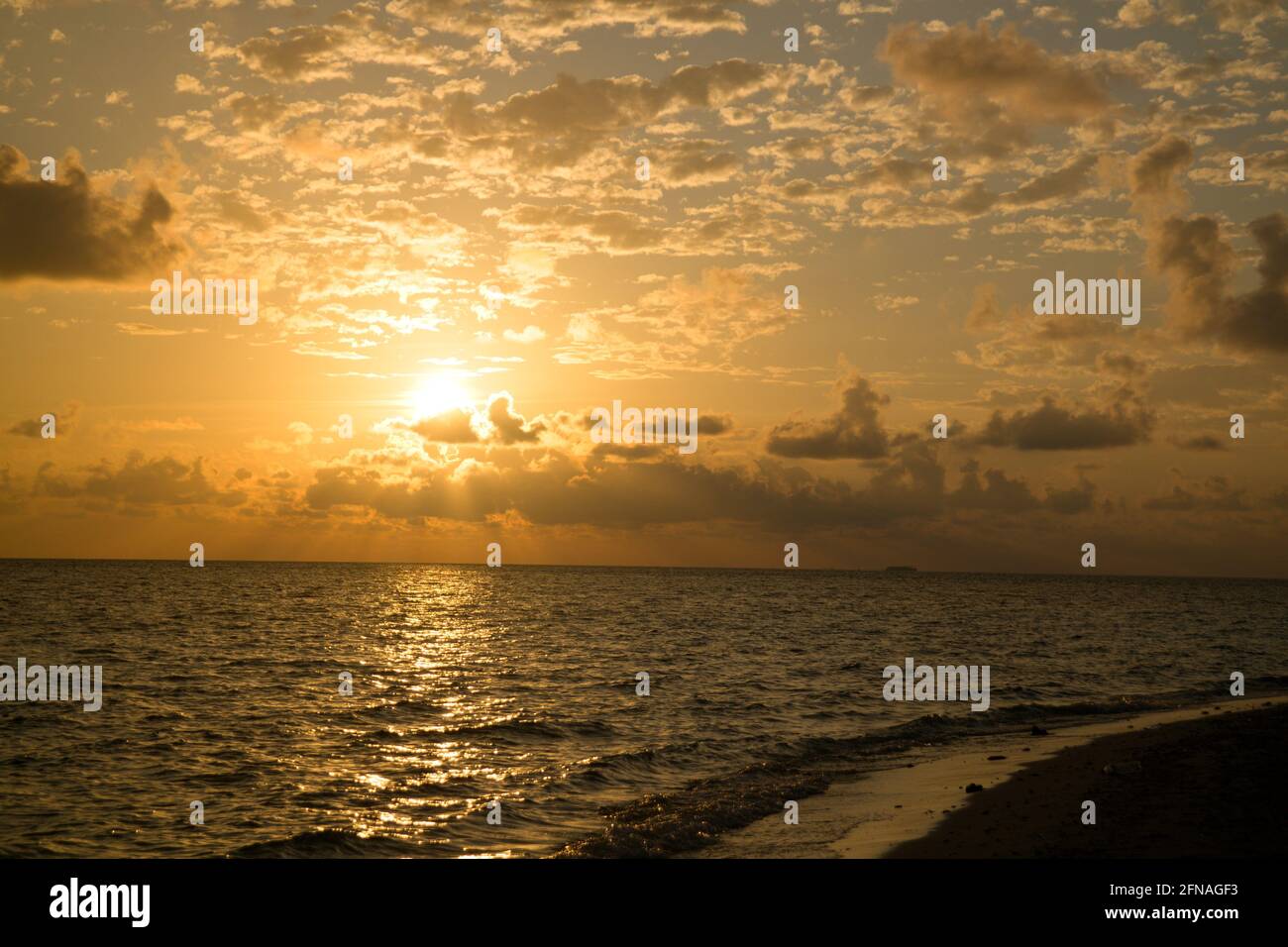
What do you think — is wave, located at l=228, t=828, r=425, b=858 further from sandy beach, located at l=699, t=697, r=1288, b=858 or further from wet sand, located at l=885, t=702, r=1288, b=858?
wet sand, located at l=885, t=702, r=1288, b=858

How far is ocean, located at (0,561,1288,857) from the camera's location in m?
23.1

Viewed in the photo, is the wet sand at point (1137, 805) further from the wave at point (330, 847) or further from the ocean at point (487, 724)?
the wave at point (330, 847)

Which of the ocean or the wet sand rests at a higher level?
the wet sand

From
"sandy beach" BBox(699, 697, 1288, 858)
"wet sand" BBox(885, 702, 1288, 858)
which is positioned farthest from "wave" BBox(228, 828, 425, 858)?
"wet sand" BBox(885, 702, 1288, 858)

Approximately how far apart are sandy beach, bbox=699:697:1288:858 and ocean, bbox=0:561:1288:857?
2.16m

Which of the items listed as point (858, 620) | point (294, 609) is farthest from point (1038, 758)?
point (294, 609)

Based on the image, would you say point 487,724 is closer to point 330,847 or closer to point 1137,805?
point 330,847

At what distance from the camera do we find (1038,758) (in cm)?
2983

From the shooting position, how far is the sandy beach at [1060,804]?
1925 centimetres
